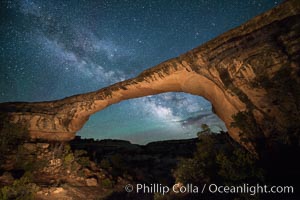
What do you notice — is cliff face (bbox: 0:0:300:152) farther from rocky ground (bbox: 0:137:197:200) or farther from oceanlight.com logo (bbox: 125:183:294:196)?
rocky ground (bbox: 0:137:197:200)

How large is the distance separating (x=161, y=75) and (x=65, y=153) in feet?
26.4

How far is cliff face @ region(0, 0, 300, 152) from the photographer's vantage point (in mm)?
6133

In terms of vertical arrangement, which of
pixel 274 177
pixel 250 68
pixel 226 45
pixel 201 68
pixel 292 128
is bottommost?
pixel 274 177

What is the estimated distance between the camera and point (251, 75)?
6.76 m

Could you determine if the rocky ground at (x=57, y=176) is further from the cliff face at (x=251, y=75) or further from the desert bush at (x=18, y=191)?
the cliff face at (x=251, y=75)

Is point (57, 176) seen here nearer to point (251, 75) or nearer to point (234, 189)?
point (234, 189)

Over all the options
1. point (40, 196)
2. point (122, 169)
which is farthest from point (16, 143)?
point (122, 169)

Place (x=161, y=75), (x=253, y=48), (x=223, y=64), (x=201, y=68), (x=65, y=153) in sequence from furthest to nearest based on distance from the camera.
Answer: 1. (x=65, y=153)
2. (x=161, y=75)
3. (x=201, y=68)
4. (x=223, y=64)
5. (x=253, y=48)

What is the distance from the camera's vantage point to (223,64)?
24.0 ft

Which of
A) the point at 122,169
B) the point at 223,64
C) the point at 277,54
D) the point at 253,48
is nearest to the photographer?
the point at 277,54

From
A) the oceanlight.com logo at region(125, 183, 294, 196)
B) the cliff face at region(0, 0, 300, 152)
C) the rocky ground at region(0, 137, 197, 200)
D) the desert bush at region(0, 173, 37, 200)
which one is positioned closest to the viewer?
the oceanlight.com logo at region(125, 183, 294, 196)

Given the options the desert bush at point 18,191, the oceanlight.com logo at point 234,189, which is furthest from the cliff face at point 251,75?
the desert bush at point 18,191

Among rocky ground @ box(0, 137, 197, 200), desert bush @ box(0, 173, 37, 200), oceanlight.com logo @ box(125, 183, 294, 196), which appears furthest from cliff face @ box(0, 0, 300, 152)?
desert bush @ box(0, 173, 37, 200)

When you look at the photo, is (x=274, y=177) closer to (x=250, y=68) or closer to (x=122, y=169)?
(x=250, y=68)
